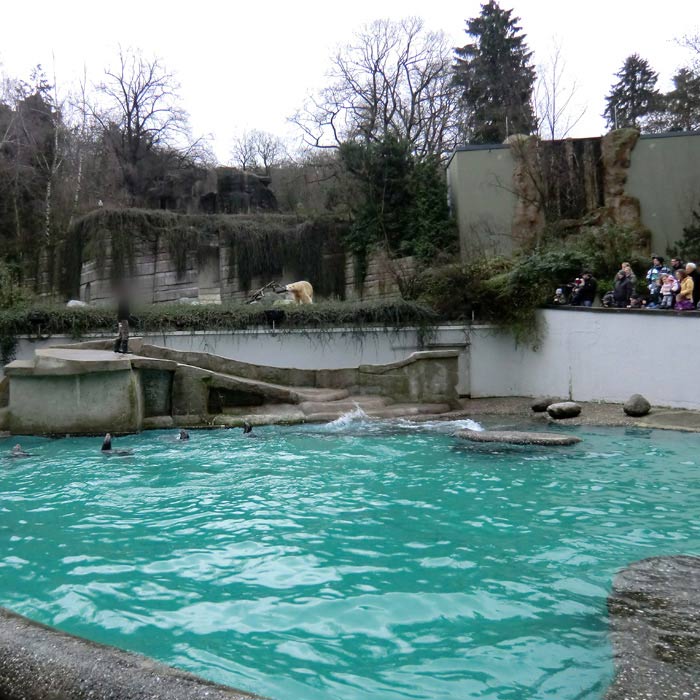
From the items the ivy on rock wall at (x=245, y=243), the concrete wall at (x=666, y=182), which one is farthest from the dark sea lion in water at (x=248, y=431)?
the concrete wall at (x=666, y=182)

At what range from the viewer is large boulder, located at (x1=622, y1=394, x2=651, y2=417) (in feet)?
41.8

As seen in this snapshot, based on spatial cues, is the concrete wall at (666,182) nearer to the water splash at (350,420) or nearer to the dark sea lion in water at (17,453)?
the water splash at (350,420)

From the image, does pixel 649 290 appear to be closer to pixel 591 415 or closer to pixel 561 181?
pixel 591 415

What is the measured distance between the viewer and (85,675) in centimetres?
226

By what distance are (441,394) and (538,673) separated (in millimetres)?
11205

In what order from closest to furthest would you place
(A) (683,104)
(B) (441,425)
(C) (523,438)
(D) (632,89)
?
(C) (523,438) < (B) (441,425) < (A) (683,104) < (D) (632,89)

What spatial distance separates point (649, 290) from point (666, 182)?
822 centimetres

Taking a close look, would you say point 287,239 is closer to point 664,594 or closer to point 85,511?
point 85,511

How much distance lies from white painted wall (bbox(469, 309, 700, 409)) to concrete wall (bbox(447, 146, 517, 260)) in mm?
6819

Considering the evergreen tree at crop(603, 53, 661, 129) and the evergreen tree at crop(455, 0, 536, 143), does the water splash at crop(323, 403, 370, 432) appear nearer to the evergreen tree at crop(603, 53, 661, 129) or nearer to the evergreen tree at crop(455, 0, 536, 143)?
the evergreen tree at crop(455, 0, 536, 143)

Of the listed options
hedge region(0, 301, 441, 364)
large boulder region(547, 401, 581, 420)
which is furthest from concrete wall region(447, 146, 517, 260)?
large boulder region(547, 401, 581, 420)

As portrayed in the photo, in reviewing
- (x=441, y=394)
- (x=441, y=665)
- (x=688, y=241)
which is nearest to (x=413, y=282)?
(x=441, y=394)

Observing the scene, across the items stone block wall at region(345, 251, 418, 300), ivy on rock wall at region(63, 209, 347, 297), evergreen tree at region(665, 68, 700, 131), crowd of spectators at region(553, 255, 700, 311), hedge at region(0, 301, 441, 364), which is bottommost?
hedge at region(0, 301, 441, 364)

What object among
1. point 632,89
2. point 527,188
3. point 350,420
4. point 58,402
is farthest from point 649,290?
point 632,89
